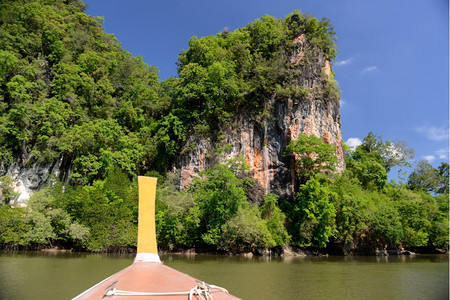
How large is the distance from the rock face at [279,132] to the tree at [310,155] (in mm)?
→ 1445

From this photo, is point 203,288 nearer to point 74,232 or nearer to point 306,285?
point 306,285

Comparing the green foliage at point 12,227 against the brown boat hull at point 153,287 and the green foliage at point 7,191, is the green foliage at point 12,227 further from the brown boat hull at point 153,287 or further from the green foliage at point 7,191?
the brown boat hull at point 153,287

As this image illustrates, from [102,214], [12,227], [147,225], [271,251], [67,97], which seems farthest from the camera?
[67,97]

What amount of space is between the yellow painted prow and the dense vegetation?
57.9ft

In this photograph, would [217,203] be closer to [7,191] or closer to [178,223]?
[178,223]

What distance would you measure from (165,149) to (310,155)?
1384cm

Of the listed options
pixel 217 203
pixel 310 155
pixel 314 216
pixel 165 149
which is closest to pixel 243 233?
pixel 217 203

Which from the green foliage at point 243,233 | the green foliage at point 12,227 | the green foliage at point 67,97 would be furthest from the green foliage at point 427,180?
the green foliage at point 12,227

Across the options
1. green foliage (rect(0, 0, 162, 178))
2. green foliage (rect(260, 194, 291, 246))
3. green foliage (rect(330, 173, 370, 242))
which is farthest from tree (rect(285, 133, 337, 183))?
green foliage (rect(0, 0, 162, 178))

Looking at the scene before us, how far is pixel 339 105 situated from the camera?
108 feet

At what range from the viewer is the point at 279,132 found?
29.1 m

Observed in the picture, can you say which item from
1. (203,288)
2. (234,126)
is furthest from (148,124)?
(203,288)

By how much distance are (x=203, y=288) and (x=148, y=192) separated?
2.56 metres

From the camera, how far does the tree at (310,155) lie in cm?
2562
